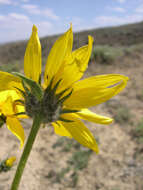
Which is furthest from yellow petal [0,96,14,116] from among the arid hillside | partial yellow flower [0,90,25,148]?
the arid hillside

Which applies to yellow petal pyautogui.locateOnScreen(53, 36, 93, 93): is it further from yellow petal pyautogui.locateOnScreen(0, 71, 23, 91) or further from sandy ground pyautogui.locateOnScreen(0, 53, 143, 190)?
sandy ground pyautogui.locateOnScreen(0, 53, 143, 190)

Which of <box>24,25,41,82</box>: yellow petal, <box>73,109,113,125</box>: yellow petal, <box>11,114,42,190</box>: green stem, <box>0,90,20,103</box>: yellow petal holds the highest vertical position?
<box>24,25,41,82</box>: yellow petal

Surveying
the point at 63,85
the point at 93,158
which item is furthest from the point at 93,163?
the point at 63,85

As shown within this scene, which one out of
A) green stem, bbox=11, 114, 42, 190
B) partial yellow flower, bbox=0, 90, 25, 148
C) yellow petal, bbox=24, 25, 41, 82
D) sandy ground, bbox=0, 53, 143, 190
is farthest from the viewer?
sandy ground, bbox=0, 53, 143, 190

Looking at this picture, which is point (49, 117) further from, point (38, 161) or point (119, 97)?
point (119, 97)

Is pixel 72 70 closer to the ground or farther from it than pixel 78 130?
farther from it

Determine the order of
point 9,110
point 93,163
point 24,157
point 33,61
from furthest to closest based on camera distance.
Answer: point 93,163, point 9,110, point 33,61, point 24,157

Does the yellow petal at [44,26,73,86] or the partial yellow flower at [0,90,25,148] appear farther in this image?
the partial yellow flower at [0,90,25,148]

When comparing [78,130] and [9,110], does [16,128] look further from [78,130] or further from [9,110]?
[78,130]
